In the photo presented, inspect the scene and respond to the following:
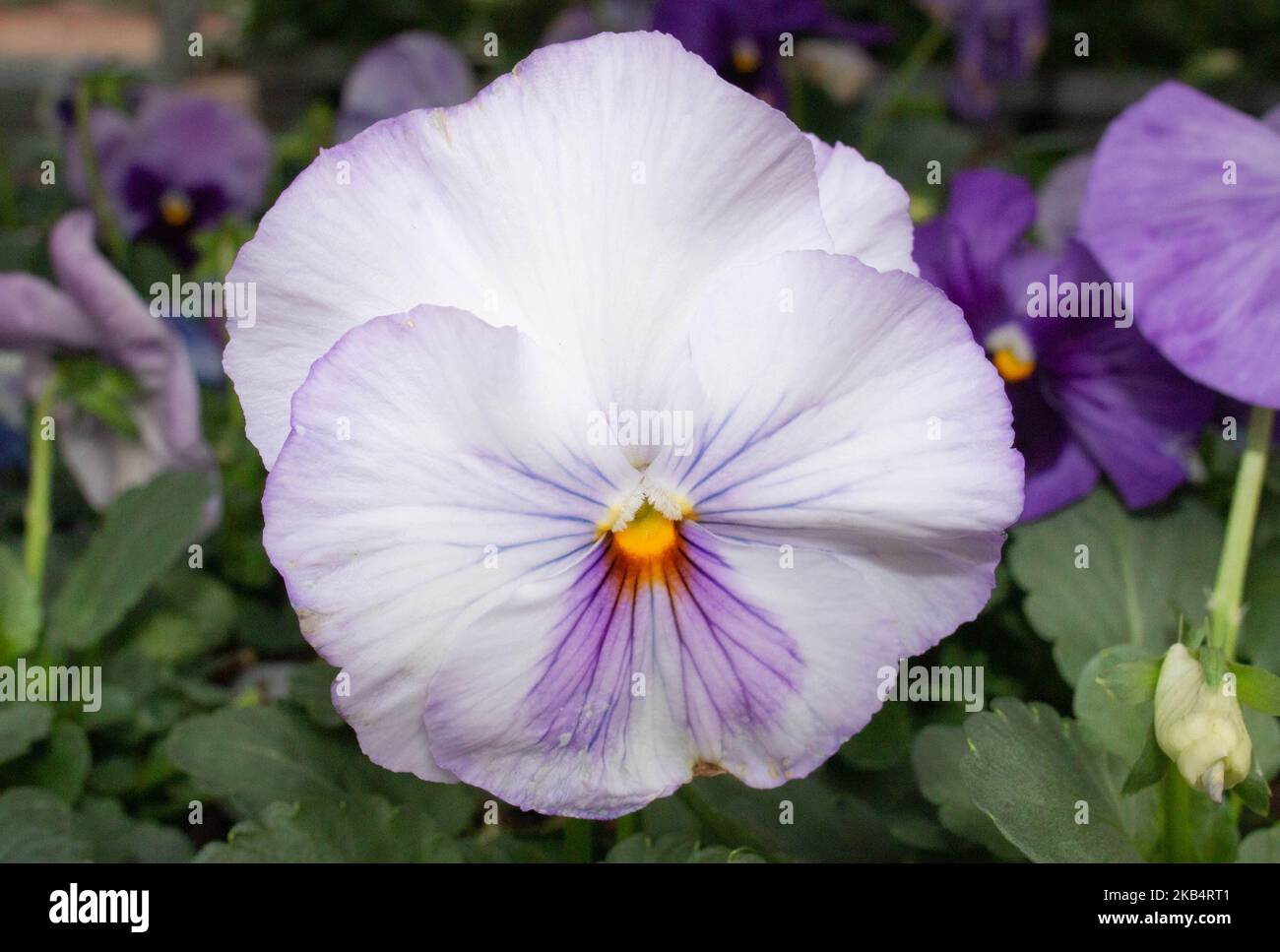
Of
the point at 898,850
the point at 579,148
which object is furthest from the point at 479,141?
the point at 898,850

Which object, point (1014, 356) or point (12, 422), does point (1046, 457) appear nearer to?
point (1014, 356)

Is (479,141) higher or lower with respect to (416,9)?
lower

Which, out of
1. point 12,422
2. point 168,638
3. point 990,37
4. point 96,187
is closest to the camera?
point 168,638

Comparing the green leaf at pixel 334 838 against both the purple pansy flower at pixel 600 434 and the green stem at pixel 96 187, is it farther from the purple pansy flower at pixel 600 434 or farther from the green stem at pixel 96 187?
the green stem at pixel 96 187

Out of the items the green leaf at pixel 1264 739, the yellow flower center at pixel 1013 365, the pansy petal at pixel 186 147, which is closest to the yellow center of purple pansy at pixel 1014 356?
the yellow flower center at pixel 1013 365

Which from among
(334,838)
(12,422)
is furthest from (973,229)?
(12,422)
